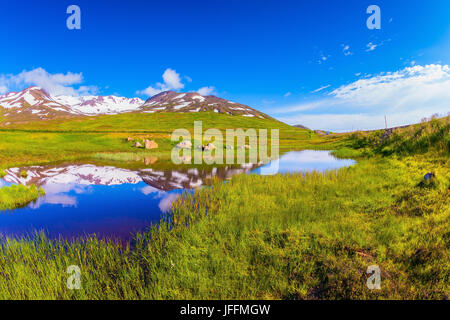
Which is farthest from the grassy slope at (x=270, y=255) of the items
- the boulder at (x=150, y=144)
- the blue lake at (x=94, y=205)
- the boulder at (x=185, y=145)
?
the boulder at (x=150, y=144)

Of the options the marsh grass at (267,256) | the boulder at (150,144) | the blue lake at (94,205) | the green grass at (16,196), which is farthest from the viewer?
the boulder at (150,144)

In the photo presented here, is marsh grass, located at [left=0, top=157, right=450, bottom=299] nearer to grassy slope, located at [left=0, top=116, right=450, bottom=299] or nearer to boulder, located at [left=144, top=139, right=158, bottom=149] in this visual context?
grassy slope, located at [left=0, top=116, right=450, bottom=299]

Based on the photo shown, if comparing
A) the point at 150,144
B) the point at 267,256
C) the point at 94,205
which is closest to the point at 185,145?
the point at 150,144

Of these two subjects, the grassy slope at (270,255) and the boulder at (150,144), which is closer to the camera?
the grassy slope at (270,255)

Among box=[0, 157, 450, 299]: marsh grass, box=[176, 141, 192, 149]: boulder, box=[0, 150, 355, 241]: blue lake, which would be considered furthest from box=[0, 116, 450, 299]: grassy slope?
box=[176, 141, 192, 149]: boulder

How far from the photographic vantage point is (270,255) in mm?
6297

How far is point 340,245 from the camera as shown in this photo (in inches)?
256

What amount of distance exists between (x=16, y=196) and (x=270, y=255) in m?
17.3

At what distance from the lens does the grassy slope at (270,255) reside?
492 centimetres

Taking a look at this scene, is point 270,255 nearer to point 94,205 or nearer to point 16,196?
point 94,205

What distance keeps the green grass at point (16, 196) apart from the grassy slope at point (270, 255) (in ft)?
26.7

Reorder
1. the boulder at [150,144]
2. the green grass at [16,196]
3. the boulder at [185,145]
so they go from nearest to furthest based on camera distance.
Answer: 1. the green grass at [16,196]
2. the boulder at [150,144]
3. the boulder at [185,145]

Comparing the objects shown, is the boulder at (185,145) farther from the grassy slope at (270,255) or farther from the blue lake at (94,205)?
the grassy slope at (270,255)
